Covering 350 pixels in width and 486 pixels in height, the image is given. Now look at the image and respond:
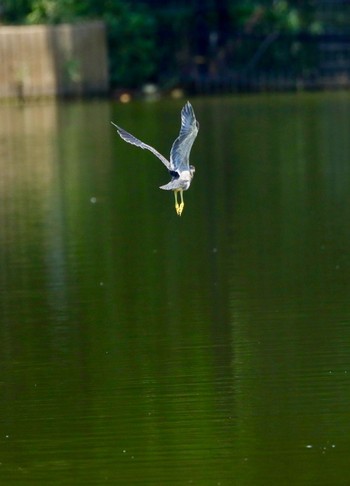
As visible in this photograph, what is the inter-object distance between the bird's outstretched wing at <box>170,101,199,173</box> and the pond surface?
1519 millimetres

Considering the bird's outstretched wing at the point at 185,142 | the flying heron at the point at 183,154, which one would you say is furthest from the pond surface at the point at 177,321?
the bird's outstretched wing at the point at 185,142

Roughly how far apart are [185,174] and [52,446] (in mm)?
2490

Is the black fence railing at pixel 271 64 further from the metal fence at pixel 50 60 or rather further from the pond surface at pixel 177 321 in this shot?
the pond surface at pixel 177 321

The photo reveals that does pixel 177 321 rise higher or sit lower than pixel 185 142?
lower

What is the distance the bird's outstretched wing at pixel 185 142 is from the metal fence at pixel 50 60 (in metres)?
27.4

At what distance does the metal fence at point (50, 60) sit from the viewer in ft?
127

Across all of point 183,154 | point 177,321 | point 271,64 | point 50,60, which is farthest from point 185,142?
point 271,64

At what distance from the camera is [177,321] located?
13.3 meters

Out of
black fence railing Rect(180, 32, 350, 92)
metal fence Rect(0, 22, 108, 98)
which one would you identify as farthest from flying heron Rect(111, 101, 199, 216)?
black fence railing Rect(180, 32, 350, 92)

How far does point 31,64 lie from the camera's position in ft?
127

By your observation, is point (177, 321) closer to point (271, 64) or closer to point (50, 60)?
point (50, 60)

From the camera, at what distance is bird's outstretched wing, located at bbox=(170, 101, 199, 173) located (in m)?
11.3

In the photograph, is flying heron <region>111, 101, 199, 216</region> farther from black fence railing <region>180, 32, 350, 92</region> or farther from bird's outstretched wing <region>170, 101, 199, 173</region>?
black fence railing <region>180, 32, 350, 92</region>

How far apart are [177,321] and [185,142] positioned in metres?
2.48
